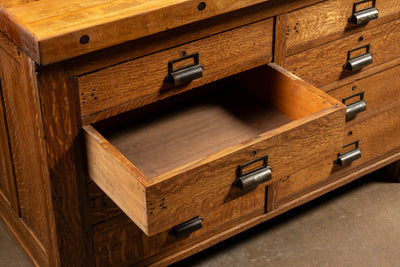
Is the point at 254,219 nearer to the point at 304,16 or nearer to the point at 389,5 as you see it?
the point at 304,16

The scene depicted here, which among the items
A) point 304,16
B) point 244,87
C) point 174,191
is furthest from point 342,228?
point 174,191

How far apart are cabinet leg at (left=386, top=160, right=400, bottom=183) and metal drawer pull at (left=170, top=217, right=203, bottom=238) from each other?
3.17 ft

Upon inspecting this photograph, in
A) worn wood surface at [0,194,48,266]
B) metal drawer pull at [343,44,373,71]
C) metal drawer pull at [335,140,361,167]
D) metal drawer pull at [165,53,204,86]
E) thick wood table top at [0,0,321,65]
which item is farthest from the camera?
metal drawer pull at [335,140,361,167]

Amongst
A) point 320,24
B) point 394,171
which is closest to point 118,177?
point 320,24

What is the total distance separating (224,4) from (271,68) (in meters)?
0.30

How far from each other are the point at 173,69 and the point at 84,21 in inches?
11.8

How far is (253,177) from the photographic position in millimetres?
1705

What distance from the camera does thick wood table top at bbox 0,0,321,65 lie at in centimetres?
151

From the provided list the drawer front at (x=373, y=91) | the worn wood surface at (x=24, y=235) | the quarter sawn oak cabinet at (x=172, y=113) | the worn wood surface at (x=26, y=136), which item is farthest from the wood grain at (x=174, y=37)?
the worn wood surface at (x=24, y=235)

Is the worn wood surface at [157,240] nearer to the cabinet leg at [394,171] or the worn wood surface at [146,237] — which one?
the worn wood surface at [146,237]

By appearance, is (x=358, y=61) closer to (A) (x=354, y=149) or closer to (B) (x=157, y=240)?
(A) (x=354, y=149)

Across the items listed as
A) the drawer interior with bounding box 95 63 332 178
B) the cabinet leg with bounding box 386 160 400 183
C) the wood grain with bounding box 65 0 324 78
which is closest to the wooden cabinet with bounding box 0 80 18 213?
the drawer interior with bounding box 95 63 332 178

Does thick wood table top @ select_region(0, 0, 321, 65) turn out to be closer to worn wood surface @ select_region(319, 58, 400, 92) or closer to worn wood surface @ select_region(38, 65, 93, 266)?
worn wood surface @ select_region(38, 65, 93, 266)

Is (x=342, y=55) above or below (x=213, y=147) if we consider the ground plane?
above
